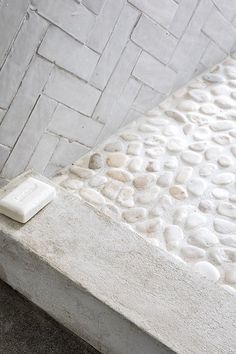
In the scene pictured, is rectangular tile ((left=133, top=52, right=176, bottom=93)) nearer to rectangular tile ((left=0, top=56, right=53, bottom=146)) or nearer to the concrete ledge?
rectangular tile ((left=0, top=56, right=53, bottom=146))

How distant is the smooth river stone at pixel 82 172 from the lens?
1686mm

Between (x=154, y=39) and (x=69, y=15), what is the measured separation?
0.51 metres

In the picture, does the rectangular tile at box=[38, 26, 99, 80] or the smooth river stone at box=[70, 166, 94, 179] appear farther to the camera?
the smooth river stone at box=[70, 166, 94, 179]

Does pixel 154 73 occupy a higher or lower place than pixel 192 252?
higher

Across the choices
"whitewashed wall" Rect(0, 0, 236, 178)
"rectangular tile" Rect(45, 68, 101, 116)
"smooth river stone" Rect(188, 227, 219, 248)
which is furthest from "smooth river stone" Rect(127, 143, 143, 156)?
"smooth river stone" Rect(188, 227, 219, 248)

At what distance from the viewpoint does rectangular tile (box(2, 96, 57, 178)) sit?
4.75 ft

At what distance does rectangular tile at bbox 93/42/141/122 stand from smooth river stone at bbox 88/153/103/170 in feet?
Result: 0.45

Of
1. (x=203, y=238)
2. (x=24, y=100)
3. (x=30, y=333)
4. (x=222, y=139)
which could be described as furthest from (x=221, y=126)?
(x=30, y=333)

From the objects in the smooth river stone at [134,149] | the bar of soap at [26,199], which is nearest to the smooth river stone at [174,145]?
the smooth river stone at [134,149]

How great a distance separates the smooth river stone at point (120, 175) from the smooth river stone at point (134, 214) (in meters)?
0.15

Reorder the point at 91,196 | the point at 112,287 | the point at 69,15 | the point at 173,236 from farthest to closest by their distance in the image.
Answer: the point at 91,196
the point at 173,236
the point at 69,15
the point at 112,287

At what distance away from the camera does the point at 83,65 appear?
152 centimetres

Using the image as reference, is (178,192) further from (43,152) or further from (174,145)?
(43,152)

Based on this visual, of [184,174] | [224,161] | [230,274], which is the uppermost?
[224,161]
